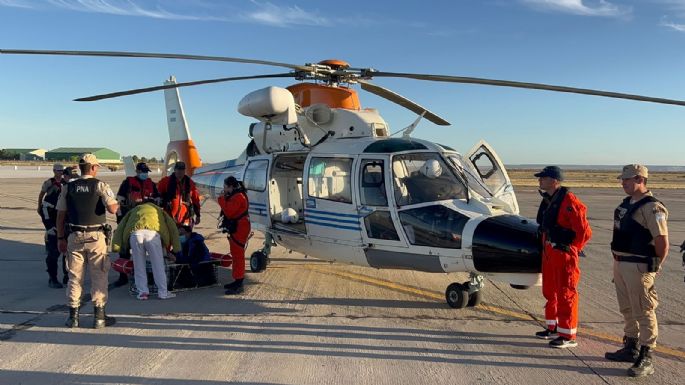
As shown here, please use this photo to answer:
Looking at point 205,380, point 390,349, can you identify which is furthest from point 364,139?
point 205,380

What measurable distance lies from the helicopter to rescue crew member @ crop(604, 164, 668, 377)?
3.35 feet

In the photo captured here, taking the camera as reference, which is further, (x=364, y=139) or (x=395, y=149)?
(x=364, y=139)

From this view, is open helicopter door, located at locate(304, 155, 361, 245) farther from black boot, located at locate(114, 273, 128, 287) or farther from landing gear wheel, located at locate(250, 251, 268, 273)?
black boot, located at locate(114, 273, 128, 287)

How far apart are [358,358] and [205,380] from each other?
1383mm

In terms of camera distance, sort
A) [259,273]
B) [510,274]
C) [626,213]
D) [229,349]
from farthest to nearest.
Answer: [259,273] → [510,274] → [229,349] → [626,213]

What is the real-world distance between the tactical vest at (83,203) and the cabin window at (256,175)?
122 inches

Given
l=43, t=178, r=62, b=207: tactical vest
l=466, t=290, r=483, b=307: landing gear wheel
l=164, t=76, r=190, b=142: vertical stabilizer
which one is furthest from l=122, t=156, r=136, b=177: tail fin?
l=466, t=290, r=483, b=307: landing gear wheel

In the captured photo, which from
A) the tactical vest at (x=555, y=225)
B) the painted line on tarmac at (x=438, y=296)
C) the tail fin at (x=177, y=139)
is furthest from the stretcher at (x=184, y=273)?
the tail fin at (x=177, y=139)

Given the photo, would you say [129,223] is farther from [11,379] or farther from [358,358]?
[358,358]

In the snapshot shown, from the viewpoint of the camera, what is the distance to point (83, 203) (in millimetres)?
5434

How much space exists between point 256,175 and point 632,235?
580cm

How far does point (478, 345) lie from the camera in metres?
4.94

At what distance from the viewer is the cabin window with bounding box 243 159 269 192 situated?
27.1 ft

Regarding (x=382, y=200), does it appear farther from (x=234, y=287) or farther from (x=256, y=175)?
(x=256, y=175)
